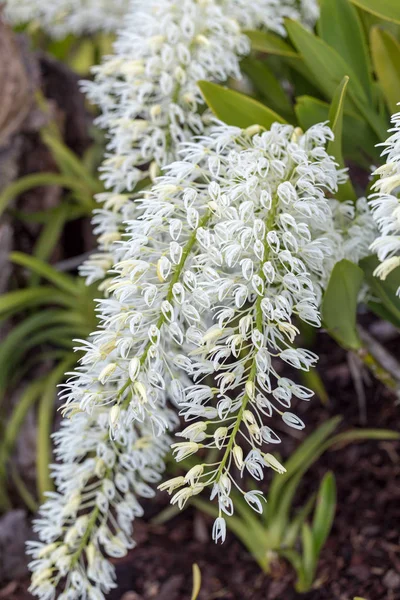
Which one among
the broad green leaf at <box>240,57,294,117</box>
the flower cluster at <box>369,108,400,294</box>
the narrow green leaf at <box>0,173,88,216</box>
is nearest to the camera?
the flower cluster at <box>369,108,400,294</box>

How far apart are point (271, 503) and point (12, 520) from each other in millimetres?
515

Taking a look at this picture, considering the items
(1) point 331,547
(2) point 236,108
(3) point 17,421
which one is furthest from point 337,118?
(3) point 17,421

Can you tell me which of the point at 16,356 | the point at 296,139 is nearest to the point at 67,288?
the point at 16,356

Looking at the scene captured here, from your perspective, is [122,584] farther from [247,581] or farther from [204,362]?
[204,362]

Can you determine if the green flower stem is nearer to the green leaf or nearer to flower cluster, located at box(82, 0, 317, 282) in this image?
flower cluster, located at box(82, 0, 317, 282)

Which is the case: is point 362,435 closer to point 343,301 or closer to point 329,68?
point 343,301

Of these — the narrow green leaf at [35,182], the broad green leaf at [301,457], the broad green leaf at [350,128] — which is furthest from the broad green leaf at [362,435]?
the narrow green leaf at [35,182]

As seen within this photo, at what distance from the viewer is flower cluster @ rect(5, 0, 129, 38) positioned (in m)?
1.43

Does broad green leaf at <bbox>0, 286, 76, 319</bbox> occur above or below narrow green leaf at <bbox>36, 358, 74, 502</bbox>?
above

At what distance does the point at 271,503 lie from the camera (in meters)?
1.09

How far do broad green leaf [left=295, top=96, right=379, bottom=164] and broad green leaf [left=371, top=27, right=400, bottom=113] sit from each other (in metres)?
0.06

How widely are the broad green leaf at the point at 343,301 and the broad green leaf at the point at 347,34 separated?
36 centimetres

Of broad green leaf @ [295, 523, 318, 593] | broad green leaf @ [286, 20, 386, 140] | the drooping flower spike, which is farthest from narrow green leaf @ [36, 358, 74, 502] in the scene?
broad green leaf @ [286, 20, 386, 140]

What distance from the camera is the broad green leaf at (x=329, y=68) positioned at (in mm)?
832
